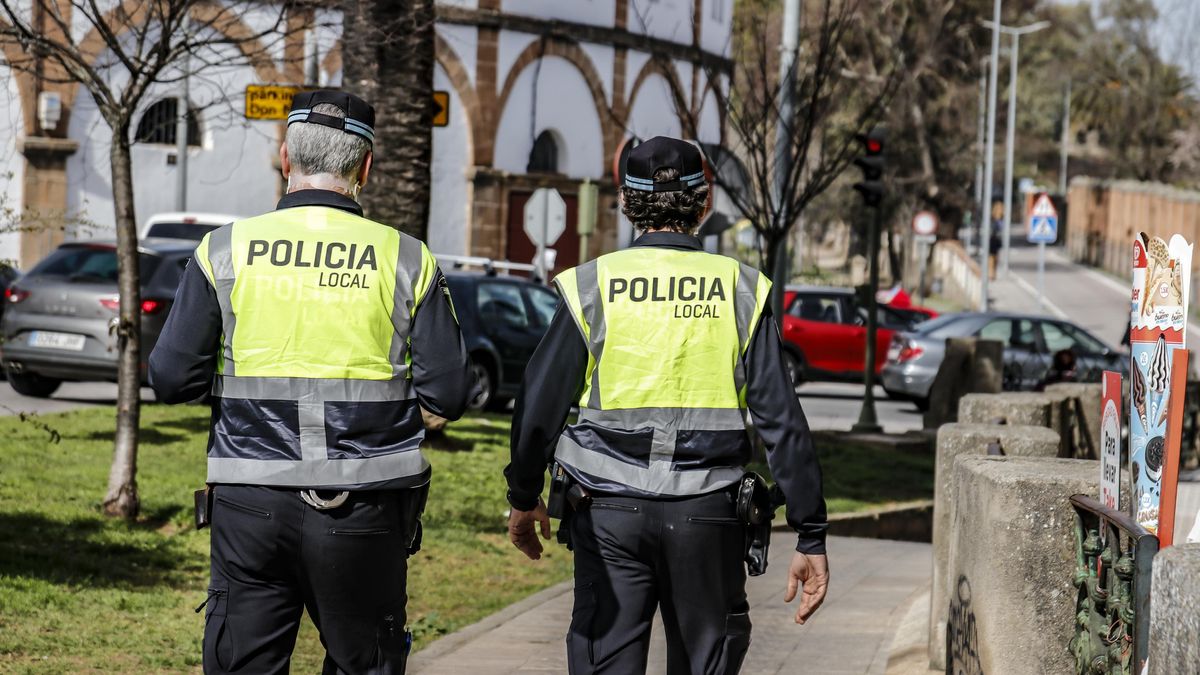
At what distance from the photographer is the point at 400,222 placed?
12.4 metres

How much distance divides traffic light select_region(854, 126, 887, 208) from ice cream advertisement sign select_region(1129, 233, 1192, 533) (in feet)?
47.4

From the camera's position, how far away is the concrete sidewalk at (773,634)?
6895mm

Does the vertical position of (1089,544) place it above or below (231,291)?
below

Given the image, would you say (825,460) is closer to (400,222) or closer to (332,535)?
(400,222)

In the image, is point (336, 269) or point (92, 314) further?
point (92, 314)

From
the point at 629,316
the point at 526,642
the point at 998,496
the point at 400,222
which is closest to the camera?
the point at 629,316

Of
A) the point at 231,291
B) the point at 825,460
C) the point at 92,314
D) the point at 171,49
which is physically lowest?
the point at 825,460

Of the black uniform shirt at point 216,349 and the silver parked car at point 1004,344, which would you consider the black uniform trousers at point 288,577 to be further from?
the silver parked car at point 1004,344

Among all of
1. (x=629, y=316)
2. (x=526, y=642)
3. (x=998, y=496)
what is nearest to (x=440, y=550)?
(x=526, y=642)

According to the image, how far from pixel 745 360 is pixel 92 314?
12750 millimetres

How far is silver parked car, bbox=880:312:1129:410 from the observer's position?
78.2ft

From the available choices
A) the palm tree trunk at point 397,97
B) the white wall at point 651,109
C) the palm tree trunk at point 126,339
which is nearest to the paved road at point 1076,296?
the white wall at point 651,109

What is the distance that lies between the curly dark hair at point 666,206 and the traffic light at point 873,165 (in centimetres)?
1456

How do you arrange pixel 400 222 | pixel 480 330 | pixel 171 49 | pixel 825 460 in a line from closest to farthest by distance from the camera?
pixel 171 49, pixel 400 222, pixel 825 460, pixel 480 330
